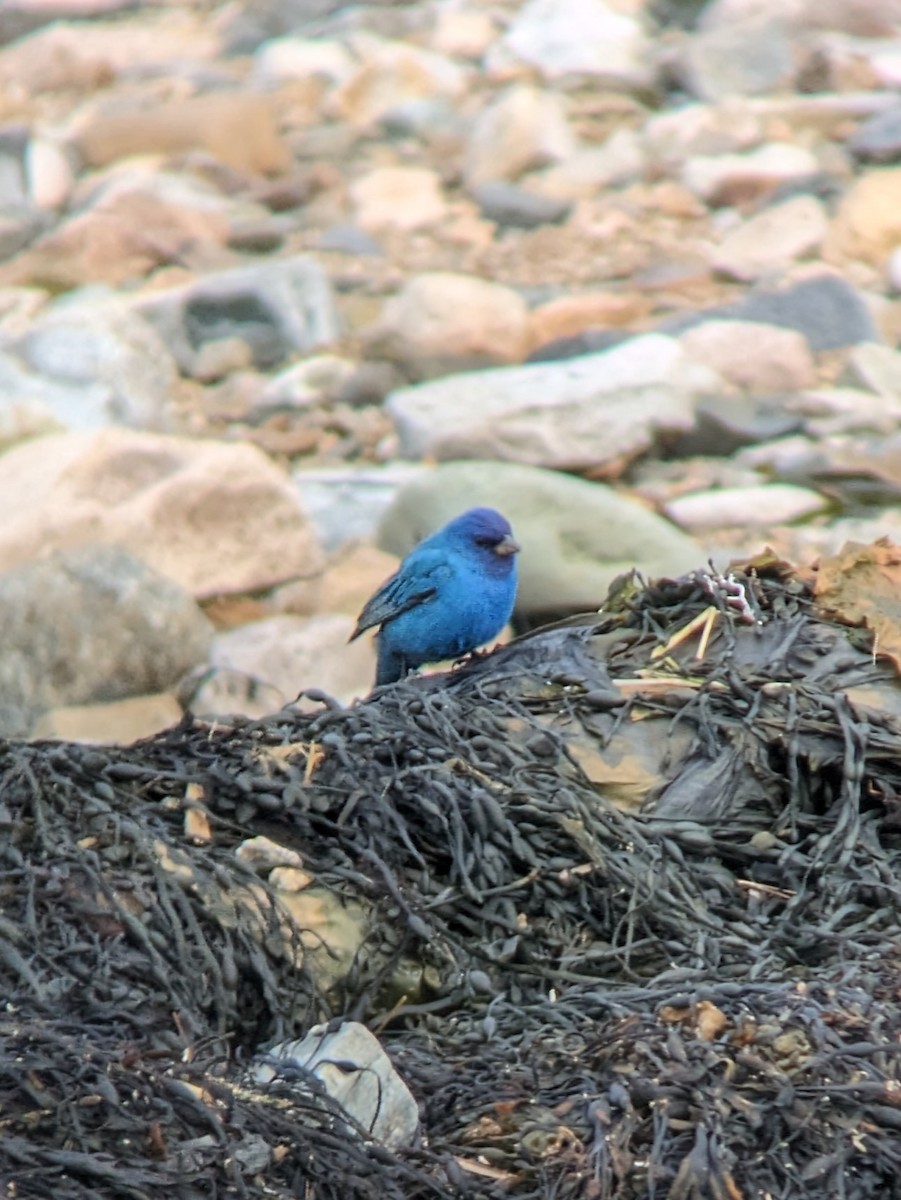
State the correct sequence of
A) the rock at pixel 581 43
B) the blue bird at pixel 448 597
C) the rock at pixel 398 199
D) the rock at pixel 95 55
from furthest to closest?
the rock at pixel 95 55, the rock at pixel 581 43, the rock at pixel 398 199, the blue bird at pixel 448 597

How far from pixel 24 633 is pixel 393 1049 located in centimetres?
432

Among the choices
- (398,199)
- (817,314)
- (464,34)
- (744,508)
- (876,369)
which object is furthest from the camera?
(464,34)

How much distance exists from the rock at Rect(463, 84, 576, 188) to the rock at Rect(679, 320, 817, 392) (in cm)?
358

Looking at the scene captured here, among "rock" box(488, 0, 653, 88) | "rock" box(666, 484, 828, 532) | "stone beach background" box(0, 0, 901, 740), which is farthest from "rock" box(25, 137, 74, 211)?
"rock" box(666, 484, 828, 532)

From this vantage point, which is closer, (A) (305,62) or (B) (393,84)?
(B) (393,84)

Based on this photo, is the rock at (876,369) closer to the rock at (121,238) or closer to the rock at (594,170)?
the rock at (594,170)

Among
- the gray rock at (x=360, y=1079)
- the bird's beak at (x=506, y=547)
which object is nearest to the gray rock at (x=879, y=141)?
the bird's beak at (x=506, y=547)

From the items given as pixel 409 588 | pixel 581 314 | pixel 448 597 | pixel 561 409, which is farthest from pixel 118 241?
pixel 448 597

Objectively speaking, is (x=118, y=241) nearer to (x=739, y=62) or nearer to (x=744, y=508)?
(x=739, y=62)

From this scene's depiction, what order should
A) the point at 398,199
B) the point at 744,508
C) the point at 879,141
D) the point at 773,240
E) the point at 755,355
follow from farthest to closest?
1. the point at 398,199
2. the point at 879,141
3. the point at 773,240
4. the point at 755,355
5. the point at 744,508

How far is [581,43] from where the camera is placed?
1570 centimetres

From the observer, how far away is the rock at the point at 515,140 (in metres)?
14.0

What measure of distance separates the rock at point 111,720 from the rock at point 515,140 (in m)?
7.45

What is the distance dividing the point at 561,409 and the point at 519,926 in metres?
6.07
